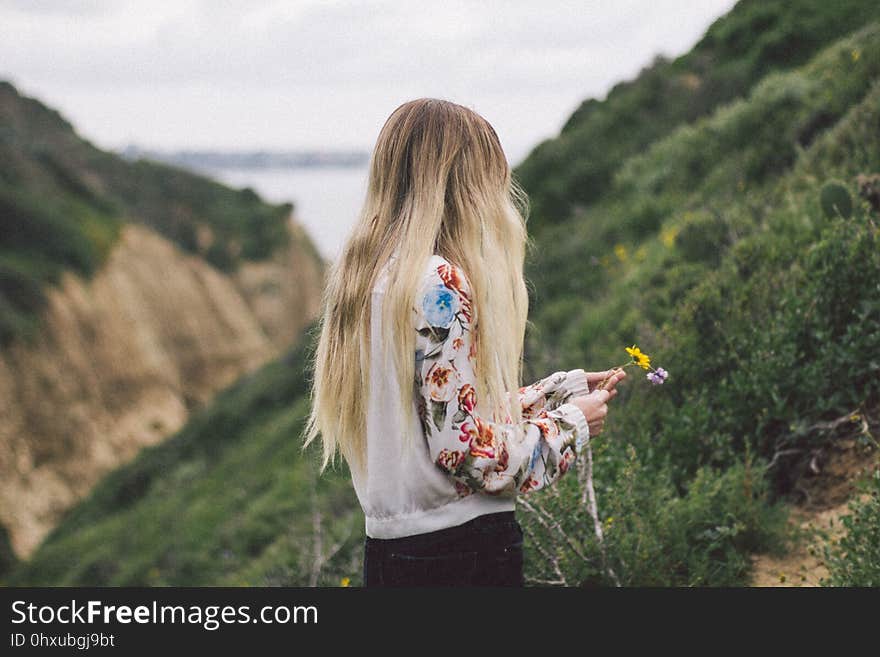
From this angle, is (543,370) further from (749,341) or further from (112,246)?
(112,246)

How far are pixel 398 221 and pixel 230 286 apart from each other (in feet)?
136

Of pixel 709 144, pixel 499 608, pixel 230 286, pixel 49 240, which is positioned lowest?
pixel 499 608

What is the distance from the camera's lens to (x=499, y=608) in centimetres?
229

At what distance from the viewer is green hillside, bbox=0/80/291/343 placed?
92.7 ft

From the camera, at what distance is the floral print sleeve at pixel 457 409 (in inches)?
81.8

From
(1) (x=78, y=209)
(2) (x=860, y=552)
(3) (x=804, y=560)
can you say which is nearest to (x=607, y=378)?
(2) (x=860, y=552)

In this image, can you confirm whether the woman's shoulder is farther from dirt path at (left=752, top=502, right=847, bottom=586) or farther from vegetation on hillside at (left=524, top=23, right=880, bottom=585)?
dirt path at (left=752, top=502, right=847, bottom=586)

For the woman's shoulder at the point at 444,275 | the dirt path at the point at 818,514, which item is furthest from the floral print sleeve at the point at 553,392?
the dirt path at the point at 818,514

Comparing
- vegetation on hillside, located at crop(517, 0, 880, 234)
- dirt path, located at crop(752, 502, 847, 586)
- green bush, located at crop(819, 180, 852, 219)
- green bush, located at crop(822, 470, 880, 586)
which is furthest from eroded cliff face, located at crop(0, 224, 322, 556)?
green bush, located at crop(822, 470, 880, 586)

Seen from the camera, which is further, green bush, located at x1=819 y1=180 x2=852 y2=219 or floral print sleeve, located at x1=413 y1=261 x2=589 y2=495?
green bush, located at x1=819 y1=180 x2=852 y2=219

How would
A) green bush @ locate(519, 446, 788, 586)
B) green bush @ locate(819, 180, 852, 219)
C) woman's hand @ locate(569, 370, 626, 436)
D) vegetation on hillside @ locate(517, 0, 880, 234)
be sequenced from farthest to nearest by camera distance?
vegetation on hillside @ locate(517, 0, 880, 234) → green bush @ locate(819, 180, 852, 219) → green bush @ locate(519, 446, 788, 586) → woman's hand @ locate(569, 370, 626, 436)

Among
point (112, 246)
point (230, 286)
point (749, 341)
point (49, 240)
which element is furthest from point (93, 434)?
point (749, 341)

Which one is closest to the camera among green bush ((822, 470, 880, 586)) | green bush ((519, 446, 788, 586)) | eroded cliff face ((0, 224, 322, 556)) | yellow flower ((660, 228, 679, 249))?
green bush ((822, 470, 880, 586))

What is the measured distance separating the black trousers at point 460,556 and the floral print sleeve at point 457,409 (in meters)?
0.12
